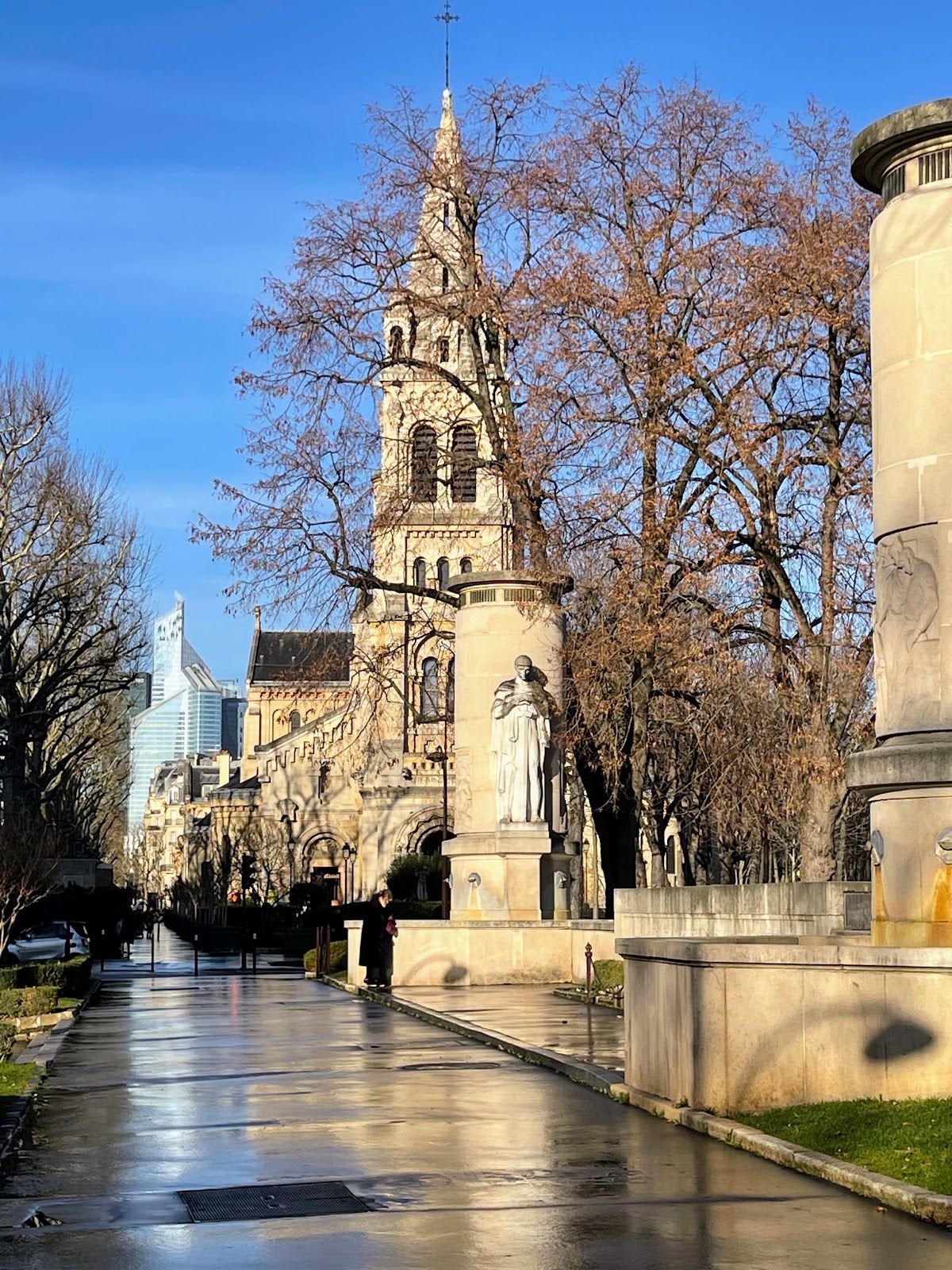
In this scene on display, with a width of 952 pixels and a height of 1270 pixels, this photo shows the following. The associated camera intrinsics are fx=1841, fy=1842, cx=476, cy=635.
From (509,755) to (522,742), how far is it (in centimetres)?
33

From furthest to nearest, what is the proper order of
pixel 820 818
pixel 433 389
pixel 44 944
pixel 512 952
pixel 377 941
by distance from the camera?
pixel 44 944, pixel 433 389, pixel 377 941, pixel 512 952, pixel 820 818

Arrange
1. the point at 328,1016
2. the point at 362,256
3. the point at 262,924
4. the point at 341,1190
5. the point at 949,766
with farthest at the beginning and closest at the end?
the point at 262,924 → the point at 362,256 → the point at 328,1016 → the point at 949,766 → the point at 341,1190

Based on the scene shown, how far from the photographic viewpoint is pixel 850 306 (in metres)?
26.0

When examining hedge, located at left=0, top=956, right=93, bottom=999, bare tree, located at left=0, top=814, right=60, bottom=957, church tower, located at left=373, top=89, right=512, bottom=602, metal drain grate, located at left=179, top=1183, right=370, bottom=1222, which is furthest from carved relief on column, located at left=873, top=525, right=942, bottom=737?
bare tree, located at left=0, top=814, right=60, bottom=957

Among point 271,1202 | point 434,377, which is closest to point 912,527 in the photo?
point 271,1202

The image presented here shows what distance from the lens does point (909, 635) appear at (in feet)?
40.8

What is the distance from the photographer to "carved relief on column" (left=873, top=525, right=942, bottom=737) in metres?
12.3

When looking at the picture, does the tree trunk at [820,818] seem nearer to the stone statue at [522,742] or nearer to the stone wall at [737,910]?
the stone wall at [737,910]

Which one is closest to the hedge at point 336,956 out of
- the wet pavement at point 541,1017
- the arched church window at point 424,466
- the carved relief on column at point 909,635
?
the wet pavement at point 541,1017

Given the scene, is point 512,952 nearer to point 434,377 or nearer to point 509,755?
point 509,755

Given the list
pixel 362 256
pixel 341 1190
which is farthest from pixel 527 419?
pixel 341 1190

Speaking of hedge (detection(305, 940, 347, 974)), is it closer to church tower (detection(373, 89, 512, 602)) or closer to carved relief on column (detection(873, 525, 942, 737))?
church tower (detection(373, 89, 512, 602))

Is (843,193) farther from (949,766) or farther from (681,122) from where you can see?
(949,766)

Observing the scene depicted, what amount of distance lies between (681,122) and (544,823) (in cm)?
1107
